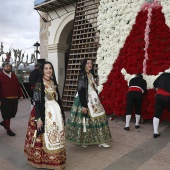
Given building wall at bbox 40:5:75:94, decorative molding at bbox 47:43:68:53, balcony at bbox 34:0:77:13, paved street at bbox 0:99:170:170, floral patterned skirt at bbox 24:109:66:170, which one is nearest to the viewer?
floral patterned skirt at bbox 24:109:66:170

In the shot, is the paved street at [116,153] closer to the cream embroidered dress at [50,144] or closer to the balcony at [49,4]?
the cream embroidered dress at [50,144]

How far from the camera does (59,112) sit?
295 centimetres

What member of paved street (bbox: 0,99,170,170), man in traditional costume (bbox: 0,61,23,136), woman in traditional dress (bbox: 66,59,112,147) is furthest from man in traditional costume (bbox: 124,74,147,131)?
man in traditional costume (bbox: 0,61,23,136)

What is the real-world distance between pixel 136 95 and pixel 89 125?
1695 millimetres

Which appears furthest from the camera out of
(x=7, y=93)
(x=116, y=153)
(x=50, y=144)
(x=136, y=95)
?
(x=136, y=95)

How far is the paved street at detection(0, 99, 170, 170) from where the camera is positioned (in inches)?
120

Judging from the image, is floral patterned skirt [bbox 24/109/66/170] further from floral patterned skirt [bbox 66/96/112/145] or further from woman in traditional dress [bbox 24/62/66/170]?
floral patterned skirt [bbox 66/96/112/145]

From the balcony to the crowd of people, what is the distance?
4470mm

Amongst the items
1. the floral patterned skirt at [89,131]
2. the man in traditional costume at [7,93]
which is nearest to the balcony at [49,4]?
the man in traditional costume at [7,93]

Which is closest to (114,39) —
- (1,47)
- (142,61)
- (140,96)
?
(142,61)

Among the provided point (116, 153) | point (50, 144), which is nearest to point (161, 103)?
point (116, 153)

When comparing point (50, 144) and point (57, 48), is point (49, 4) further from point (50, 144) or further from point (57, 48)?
point (50, 144)

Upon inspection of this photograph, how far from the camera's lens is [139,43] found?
5.46 meters

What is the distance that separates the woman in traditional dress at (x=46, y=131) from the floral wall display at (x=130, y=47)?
284cm
